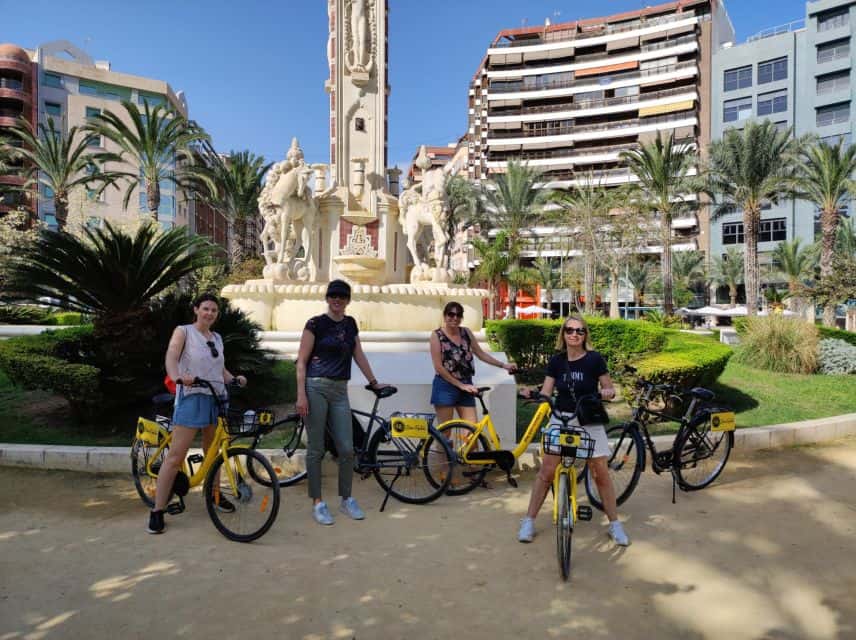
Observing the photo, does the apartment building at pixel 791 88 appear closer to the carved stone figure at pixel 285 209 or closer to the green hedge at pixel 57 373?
the carved stone figure at pixel 285 209

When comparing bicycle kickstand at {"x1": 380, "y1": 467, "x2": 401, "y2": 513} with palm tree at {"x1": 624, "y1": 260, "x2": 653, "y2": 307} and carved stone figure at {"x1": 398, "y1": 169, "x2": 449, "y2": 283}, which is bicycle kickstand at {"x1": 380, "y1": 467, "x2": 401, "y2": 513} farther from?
palm tree at {"x1": 624, "y1": 260, "x2": 653, "y2": 307}

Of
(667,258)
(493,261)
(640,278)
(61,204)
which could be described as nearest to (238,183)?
(61,204)

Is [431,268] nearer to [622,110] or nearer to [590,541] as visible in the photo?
[590,541]

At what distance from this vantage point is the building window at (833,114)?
50.0m

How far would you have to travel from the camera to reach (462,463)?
15.3ft

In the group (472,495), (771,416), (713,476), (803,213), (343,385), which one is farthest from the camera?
(803,213)

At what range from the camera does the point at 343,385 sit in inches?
171

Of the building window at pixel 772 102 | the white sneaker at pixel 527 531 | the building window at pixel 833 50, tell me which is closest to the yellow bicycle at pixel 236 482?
the white sneaker at pixel 527 531

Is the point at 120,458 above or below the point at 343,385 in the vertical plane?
below

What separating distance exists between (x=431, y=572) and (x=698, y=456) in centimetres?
289

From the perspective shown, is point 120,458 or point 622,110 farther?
point 622,110

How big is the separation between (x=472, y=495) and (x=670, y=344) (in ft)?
19.4

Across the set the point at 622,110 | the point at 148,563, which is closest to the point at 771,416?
the point at 148,563

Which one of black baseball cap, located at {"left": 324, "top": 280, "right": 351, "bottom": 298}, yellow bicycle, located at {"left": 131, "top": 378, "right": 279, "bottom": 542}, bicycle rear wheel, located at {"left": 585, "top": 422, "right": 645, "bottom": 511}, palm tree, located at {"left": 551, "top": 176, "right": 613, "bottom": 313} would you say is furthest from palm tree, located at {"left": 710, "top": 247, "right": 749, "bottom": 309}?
yellow bicycle, located at {"left": 131, "top": 378, "right": 279, "bottom": 542}
